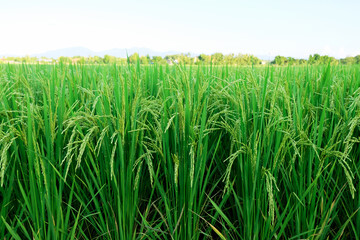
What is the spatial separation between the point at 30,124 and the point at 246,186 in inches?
41.9

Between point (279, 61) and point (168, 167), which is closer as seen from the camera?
point (168, 167)

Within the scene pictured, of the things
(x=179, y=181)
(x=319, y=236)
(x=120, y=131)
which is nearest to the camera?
(x=120, y=131)

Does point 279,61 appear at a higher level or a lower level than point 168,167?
higher

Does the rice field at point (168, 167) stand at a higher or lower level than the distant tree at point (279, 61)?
lower

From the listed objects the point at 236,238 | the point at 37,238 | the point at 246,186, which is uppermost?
the point at 246,186

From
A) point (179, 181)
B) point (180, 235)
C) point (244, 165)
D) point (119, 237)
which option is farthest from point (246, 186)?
point (119, 237)

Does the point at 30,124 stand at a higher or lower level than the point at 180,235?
higher

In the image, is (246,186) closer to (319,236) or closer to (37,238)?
(319,236)

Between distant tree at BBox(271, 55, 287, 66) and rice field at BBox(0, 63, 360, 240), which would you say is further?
distant tree at BBox(271, 55, 287, 66)

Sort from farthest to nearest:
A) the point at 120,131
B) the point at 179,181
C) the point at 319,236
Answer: the point at 319,236 → the point at 179,181 → the point at 120,131

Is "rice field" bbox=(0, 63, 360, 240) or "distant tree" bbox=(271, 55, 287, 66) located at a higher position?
"distant tree" bbox=(271, 55, 287, 66)

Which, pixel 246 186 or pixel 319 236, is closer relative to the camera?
pixel 246 186

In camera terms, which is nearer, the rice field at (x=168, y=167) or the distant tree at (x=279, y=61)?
the rice field at (x=168, y=167)

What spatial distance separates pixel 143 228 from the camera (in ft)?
5.30
